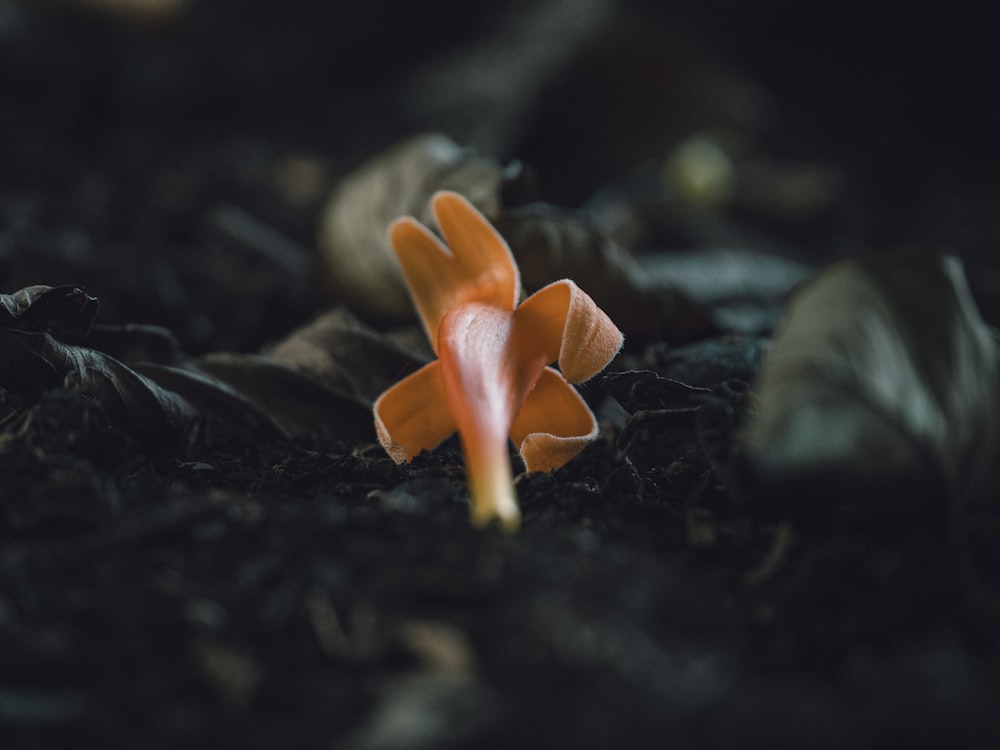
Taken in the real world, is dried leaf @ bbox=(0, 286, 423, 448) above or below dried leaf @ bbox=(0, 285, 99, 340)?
below

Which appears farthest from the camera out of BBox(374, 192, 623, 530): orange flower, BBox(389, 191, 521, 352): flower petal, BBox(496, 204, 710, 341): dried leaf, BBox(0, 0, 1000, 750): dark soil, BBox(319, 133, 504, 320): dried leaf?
BBox(319, 133, 504, 320): dried leaf

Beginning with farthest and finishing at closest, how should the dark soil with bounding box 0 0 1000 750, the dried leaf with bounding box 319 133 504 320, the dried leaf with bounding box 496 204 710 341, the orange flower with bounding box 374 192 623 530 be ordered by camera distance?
1. the dried leaf with bounding box 319 133 504 320
2. the dried leaf with bounding box 496 204 710 341
3. the orange flower with bounding box 374 192 623 530
4. the dark soil with bounding box 0 0 1000 750

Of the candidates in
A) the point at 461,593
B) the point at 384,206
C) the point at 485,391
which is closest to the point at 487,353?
the point at 485,391

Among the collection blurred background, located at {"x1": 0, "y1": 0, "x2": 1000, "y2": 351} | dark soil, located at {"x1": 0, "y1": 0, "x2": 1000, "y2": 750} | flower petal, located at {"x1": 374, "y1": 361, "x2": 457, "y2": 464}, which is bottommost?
dark soil, located at {"x1": 0, "y1": 0, "x2": 1000, "y2": 750}

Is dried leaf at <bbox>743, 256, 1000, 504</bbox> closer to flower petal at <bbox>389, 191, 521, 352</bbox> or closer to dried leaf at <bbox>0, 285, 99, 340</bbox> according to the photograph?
flower petal at <bbox>389, 191, 521, 352</bbox>

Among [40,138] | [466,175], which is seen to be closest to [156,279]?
[466,175]

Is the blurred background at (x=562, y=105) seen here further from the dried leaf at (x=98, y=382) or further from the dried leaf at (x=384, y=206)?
the dried leaf at (x=98, y=382)

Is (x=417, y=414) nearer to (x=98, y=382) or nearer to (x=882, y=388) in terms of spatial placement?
(x=98, y=382)

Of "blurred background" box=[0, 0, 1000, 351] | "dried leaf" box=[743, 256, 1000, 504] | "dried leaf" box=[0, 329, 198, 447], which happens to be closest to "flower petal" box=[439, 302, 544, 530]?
"dried leaf" box=[743, 256, 1000, 504]

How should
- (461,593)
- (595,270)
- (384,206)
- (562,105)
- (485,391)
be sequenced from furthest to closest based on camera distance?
(562,105) → (384,206) → (595,270) → (485,391) → (461,593)
